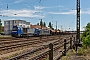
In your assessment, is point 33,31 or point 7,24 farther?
point 7,24

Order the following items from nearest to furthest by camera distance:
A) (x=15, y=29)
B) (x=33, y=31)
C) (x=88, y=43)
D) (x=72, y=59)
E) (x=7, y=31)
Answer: (x=72, y=59) < (x=88, y=43) < (x=15, y=29) < (x=33, y=31) < (x=7, y=31)

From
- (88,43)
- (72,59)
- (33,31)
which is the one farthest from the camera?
(33,31)

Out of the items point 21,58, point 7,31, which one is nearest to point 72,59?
point 21,58

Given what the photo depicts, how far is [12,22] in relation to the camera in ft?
345

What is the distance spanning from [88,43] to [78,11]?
11.9 meters

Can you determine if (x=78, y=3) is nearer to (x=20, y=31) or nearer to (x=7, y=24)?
(x=20, y=31)

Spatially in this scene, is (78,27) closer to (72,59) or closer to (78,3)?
(78,3)

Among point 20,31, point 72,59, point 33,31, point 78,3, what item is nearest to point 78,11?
point 78,3

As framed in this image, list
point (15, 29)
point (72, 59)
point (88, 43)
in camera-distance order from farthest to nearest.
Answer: point (15, 29)
point (88, 43)
point (72, 59)

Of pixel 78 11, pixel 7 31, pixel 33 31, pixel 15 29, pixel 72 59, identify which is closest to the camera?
pixel 72 59

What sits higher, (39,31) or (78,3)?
(78,3)

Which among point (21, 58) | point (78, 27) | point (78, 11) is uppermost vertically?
point (78, 11)

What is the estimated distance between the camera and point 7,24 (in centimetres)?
10369

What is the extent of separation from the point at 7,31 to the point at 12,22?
7.49 metres
